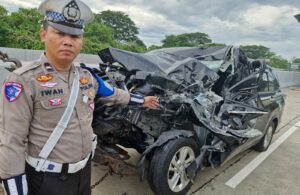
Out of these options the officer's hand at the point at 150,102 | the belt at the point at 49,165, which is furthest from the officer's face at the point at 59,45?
the officer's hand at the point at 150,102

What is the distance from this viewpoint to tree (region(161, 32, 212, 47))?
4906cm

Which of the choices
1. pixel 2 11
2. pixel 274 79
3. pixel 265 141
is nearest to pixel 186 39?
pixel 2 11

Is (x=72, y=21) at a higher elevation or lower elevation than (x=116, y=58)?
higher

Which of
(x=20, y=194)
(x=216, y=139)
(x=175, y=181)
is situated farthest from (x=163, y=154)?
(x=20, y=194)

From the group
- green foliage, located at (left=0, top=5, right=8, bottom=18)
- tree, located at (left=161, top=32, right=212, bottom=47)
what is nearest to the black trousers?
green foliage, located at (left=0, top=5, right=8, bottom=18)

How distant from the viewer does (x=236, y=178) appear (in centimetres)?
425

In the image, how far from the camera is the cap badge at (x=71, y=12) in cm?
168

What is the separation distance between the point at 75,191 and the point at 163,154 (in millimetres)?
1295

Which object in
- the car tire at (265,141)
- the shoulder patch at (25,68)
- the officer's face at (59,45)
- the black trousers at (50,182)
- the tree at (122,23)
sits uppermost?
the tree at (122,23)

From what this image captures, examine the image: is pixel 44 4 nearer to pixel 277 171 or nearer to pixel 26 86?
pixel 26 86

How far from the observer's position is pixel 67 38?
1683 mm

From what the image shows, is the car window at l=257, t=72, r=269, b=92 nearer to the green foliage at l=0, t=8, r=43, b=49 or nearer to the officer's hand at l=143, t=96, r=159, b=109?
the officer's hand at l=143, t=96, r=159, b=109

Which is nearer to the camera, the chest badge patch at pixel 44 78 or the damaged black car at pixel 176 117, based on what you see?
the chest badge patch at pixel 44 78

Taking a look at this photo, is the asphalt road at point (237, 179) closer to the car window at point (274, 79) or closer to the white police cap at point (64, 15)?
the car window at point (274, 79)
